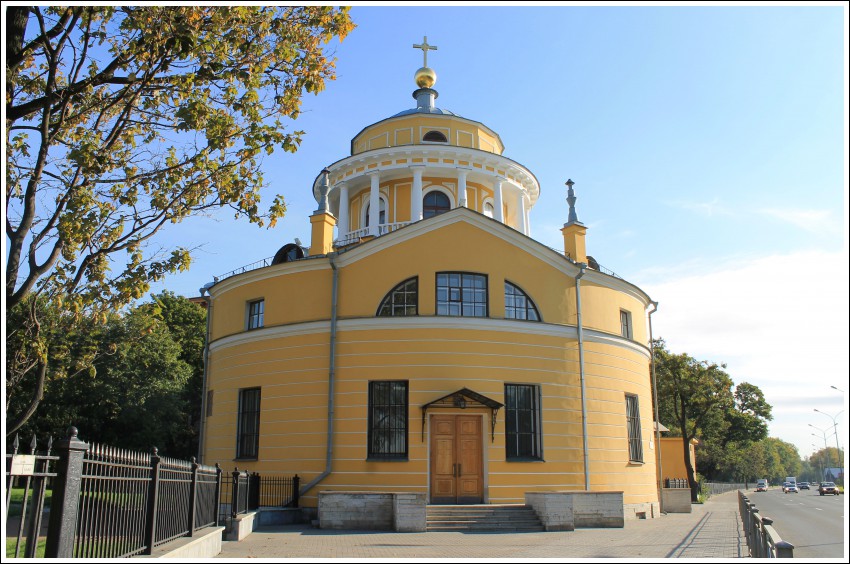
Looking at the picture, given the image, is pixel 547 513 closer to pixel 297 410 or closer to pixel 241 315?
pixel 297 410

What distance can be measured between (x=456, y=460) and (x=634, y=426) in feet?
20.9

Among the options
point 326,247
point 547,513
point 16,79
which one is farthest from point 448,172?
point 16,79

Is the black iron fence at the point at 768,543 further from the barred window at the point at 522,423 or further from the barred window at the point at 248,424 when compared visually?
the barred window at the point at 248,424

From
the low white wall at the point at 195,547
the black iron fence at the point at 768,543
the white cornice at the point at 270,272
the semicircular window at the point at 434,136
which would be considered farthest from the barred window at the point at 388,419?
the semicircular window at the point at 434,136

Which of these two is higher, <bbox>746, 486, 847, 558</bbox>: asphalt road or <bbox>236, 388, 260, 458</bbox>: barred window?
<bbox>236, 388, 260, 458</bbox>: barred window

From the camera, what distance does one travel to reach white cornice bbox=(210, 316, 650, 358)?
19.0 m

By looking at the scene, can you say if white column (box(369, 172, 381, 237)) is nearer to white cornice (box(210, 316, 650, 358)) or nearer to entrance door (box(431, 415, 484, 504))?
white cornice (box(210, 316, 650, 358))

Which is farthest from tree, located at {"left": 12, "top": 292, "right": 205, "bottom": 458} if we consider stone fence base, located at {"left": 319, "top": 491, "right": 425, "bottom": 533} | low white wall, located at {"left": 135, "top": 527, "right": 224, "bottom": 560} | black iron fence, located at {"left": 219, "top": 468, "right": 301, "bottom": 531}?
low white wall, located at {"left": 135, "top": 527, "right": 224, "bottom": 560}

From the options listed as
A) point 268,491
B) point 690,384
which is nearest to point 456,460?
point 268,491

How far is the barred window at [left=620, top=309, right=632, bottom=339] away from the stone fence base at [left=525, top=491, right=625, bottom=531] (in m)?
6.48

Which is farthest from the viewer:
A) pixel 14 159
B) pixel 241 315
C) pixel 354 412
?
pixel 241 315

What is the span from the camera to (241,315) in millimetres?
21438

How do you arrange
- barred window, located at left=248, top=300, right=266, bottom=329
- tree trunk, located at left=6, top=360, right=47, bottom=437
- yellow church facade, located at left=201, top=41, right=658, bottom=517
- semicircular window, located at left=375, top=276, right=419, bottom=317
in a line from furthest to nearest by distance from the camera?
1. barred window, located at left=248, top=300, right=266, bottom=329
2. semicircular window, located at left=375, top=276, right=419, bottom=317
3. yellow church facade, located at left=201, top=41, right=658, bottom=517
4. tree trunk, located at left=6, top=360, right=47, bottom=437

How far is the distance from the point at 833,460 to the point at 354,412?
14980 cm
